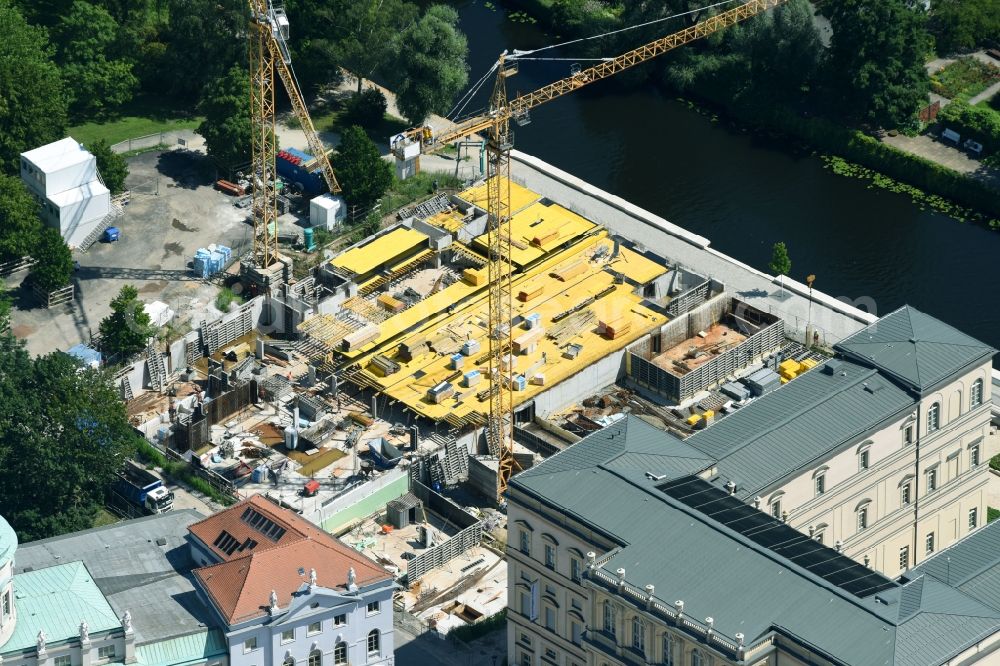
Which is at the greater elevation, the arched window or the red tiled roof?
the red tiled roof

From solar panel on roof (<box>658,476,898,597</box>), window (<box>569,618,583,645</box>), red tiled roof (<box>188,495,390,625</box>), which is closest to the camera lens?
solar panel on roof (<box>658,476,898,597</box>)

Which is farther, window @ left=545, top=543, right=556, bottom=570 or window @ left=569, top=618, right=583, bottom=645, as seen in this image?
window @ left=545, top=543, right=556, bottom=570

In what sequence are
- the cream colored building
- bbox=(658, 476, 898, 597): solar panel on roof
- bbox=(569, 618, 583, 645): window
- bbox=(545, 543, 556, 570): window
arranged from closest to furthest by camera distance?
1. the cream colored building
2. bbox=(658, 476, 898, 597): solar panel on roof
3. bbox=(569, 618, 583, 645): window
4. bbox=(545, 543, 556, 570): window

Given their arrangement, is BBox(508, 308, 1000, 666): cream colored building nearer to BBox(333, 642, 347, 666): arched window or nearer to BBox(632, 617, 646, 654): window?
BBox(632, 617, 646, 654): window

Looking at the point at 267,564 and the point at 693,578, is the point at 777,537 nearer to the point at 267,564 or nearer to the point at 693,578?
the point at 693,578

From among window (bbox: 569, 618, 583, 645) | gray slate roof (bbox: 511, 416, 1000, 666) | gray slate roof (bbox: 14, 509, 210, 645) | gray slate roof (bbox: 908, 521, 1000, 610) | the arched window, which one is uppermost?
gray slate roof (bbox: 511, 416, 1000, 666)

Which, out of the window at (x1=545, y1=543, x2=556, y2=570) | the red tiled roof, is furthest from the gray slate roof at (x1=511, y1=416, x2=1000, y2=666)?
the red tiled roof
